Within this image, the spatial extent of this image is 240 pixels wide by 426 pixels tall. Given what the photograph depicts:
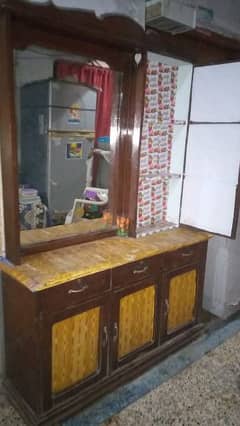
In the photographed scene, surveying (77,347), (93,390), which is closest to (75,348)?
(77,347)

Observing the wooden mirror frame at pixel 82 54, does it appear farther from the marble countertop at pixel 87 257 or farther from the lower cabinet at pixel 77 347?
the lower cabinet at pixel 77 347

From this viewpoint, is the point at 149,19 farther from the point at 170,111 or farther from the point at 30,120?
the point at 30,120

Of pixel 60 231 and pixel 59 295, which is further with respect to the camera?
pixel 60 231

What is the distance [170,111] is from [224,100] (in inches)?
15.8

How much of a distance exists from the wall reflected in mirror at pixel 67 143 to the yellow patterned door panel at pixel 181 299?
654 mm

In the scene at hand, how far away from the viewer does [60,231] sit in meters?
2.13

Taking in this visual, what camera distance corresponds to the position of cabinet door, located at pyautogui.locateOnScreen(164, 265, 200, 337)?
2.25 meters

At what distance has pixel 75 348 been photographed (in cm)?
178

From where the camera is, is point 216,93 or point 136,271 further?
point 216,93

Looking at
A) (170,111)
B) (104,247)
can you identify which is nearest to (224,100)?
(170,111)

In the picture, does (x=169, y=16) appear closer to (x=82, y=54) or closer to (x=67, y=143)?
(x=82, y=54)

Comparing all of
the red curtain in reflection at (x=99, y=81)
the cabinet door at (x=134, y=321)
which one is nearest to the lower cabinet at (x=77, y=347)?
the cabinet door at (x=134, y=321)

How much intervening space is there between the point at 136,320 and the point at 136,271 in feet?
1.09

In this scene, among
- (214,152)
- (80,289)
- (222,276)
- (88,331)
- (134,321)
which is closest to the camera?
(80,289)
